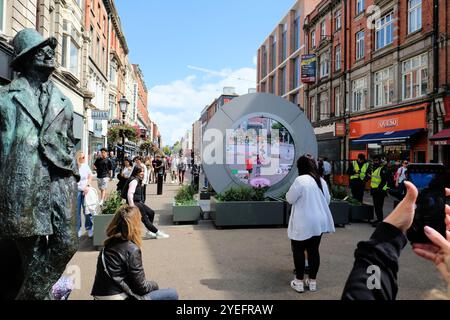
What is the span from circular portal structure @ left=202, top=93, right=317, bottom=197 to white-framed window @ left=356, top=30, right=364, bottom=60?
17.5 meters

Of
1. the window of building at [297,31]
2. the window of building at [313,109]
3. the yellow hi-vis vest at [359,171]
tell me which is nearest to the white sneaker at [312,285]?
the yellow hi-vis vest at [359,171]

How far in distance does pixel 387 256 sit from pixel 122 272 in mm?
2223

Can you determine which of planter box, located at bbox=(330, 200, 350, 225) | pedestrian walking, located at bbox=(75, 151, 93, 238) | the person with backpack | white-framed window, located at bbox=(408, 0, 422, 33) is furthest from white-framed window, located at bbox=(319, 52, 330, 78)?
pedestrian walking, located at bbox=(75, 151, 93, 238)

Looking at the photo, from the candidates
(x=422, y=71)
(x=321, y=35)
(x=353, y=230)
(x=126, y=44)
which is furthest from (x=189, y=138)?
(x=353, y=230)

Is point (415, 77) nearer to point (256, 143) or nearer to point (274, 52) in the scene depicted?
point (256, 143)

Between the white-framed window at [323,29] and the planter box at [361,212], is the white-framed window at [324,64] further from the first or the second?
the planter box at [361,212]

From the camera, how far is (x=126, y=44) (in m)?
45.7

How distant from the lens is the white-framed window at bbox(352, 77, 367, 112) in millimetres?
24081

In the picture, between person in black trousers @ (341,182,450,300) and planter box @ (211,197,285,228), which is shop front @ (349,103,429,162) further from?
person in black trousers @ (341,182,450,300)

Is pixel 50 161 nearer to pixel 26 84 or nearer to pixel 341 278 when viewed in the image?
pixel 26 84

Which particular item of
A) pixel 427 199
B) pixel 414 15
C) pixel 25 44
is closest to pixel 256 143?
pixel 25 44

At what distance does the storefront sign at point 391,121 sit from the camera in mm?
17844

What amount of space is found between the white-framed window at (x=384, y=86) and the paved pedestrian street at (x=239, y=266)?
53.5 ft
